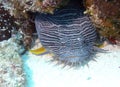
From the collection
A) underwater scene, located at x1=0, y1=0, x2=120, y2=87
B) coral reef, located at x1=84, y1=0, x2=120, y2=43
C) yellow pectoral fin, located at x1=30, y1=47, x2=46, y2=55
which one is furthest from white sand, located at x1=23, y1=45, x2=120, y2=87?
coral reef, located at x1=84, y1=0, x2=120, y2=43

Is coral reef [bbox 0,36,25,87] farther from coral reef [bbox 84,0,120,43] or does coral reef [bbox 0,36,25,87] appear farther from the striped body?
coral reef [bbox 84,0,120,43]

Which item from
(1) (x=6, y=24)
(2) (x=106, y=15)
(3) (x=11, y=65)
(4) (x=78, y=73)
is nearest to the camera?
(2) (x=106, y=15)

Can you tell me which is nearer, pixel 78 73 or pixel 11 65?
pixel 11 65

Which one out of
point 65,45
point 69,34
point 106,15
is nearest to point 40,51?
point 65,45

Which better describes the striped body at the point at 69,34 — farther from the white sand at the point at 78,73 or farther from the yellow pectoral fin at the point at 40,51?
the yellow pectoral fin at the point at 40,51

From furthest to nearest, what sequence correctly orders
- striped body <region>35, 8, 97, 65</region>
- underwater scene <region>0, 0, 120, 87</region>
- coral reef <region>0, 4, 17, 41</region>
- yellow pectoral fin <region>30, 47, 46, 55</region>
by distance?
1. yellow pectoral fin <region>30, 47, 46, 55</region>
2. coral reef <region>0, 4, 17, 41</region>
3. striped body <region>35, 8, 97, 65</region>
4. underwater scene <region>0, 0, 120, 87</region>

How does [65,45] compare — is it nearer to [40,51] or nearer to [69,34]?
[69,34]

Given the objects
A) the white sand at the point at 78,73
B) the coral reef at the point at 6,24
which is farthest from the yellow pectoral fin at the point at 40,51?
the coral reef at the point at 6,24
